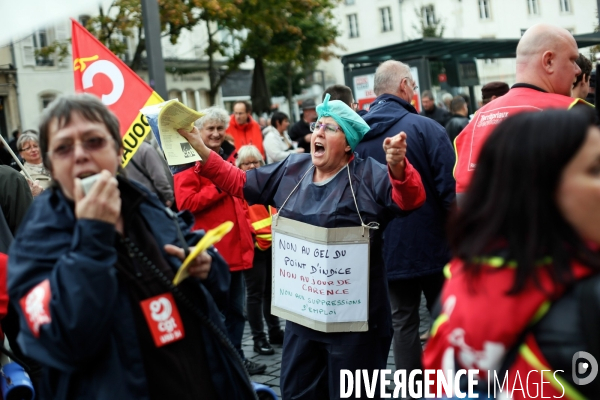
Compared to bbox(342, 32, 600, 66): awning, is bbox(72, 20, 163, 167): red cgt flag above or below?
below

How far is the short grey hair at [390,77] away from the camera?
5.39 meters

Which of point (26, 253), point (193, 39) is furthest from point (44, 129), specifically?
point (193, 39)

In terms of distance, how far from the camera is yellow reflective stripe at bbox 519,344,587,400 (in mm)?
1625

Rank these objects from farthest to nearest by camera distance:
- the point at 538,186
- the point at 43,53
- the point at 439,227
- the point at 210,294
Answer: the point at 43,53, the point at 439,227, the point at 210,294, the point at 538,186

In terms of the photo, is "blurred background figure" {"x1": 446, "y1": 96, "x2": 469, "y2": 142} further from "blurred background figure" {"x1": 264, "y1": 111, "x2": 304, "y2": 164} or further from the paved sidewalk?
→ the paved sidewalk

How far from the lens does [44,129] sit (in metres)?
2.38

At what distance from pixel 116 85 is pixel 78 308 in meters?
3.61

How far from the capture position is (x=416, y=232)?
5.11 m

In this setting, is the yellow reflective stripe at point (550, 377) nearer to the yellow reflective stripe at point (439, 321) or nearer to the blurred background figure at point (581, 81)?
the yellow reflective stripe at point (439, 321)

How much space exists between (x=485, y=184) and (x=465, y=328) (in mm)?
343

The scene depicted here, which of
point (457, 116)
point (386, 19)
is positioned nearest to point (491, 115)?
point (457, 116)

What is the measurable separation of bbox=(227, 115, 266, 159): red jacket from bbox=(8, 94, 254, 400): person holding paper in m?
8.16

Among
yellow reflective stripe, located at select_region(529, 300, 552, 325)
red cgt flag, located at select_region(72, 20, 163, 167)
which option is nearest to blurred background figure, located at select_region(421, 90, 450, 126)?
red cgt flag, located at select_region(72, 20, 163, 167)

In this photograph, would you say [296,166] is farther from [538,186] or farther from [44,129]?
[538,186]
